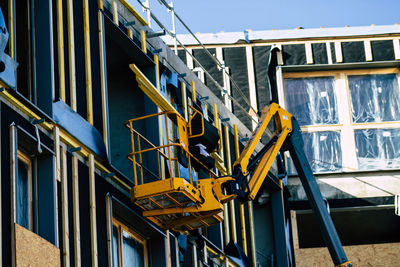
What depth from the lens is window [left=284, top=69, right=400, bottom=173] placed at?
103ft

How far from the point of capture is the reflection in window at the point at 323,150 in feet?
102

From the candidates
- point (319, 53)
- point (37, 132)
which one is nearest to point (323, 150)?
point (319, 53)

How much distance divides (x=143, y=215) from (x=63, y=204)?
3.39 metres

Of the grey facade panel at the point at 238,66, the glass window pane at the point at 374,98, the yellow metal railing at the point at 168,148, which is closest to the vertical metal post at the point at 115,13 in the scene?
the yellow metal railing at the point at 168,148

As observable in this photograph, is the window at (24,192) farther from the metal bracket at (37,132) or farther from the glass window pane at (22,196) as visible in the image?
the metal bracket at (37,132)

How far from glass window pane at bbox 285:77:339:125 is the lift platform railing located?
11.9 metres

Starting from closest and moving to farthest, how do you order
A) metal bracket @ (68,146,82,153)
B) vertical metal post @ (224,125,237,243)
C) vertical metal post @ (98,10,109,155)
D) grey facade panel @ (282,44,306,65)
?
1. metal bracket @ (68,146,82,153)
2. vertical metal post @ (98,10,109,155)
3. vertical metal post @ (224,125,237,243)
4. grey facade panel @ (282,44,306,65)

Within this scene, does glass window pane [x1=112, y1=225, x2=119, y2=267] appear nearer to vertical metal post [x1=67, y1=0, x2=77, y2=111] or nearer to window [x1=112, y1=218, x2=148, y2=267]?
window [x1=112, y1=218, x2=148, y2=267]

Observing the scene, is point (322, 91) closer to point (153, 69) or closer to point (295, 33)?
point (295, 33)

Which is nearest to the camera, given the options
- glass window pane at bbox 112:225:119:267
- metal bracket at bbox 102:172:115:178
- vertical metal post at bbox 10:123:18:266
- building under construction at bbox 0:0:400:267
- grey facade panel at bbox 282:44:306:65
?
vertical metal post at bbox 10:123:18:266

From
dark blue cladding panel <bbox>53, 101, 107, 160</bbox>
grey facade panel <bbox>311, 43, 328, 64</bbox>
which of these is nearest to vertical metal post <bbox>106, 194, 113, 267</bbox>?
dark blue cladding panel <bbox>53, 101, 107, 160</bbox>

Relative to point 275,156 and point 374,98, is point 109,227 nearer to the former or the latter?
point 275,156

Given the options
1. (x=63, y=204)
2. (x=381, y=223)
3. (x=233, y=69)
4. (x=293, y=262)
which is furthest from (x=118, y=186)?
(x=381, y=223)

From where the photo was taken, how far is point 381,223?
32.4m
